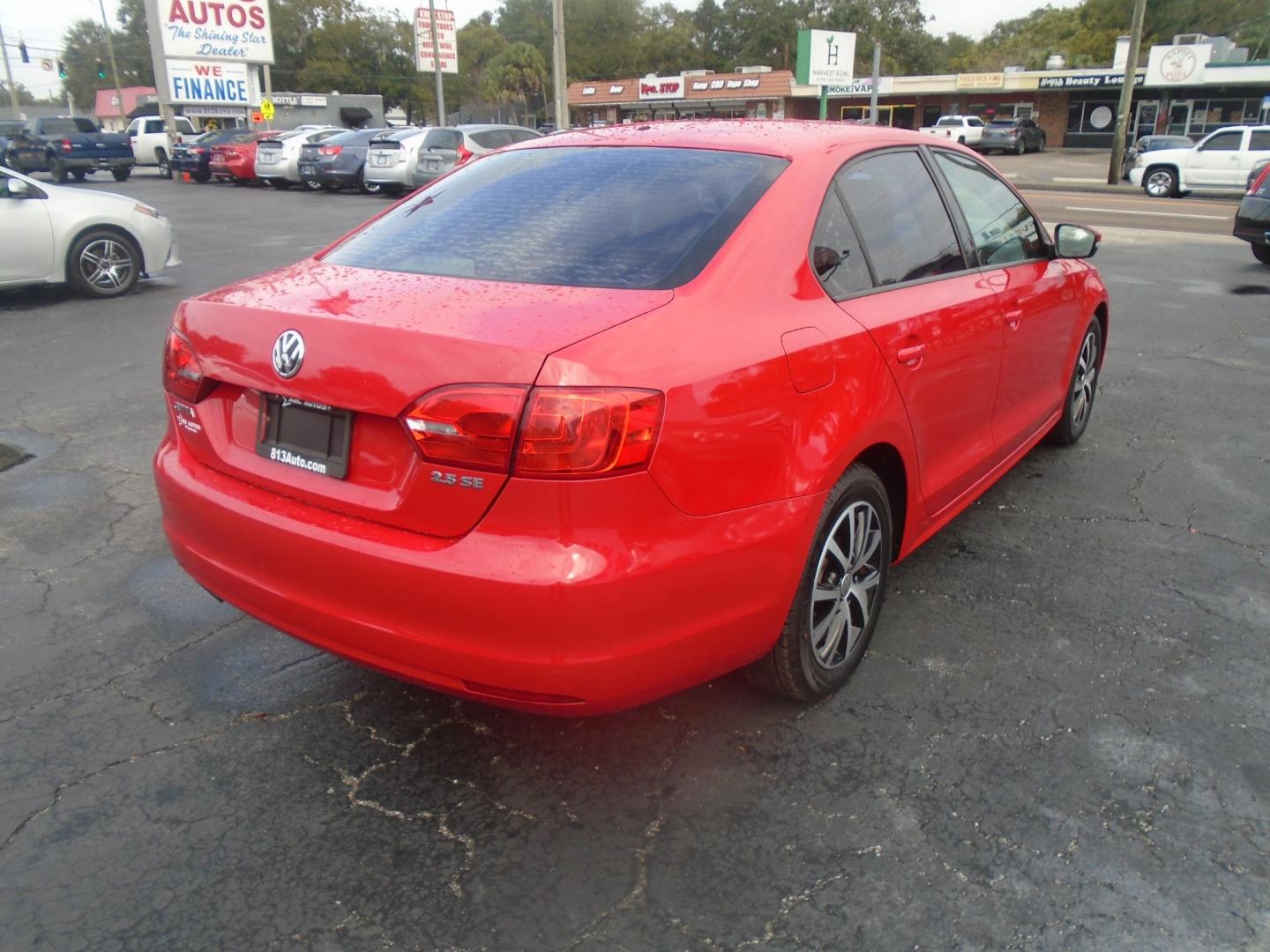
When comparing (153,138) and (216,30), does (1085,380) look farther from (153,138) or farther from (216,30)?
(153,138)

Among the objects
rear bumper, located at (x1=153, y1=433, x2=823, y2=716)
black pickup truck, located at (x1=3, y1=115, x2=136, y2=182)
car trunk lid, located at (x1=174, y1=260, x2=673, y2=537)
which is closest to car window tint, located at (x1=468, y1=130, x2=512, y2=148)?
black pickup truck, located at (x1=3, y1=115, x2=136, y2=182)

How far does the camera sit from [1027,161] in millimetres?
45906

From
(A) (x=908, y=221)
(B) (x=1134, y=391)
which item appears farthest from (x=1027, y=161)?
(A) (x=908, y=221)

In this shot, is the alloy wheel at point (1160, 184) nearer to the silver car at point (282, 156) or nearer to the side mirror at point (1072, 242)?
the silver car at point (282, 156)

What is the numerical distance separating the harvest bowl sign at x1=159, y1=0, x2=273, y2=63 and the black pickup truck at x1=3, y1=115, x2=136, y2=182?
419cm

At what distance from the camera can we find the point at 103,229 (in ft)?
33.0

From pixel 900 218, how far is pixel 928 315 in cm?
40

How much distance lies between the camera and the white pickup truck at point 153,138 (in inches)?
1467

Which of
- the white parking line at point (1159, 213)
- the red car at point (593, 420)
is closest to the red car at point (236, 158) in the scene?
the white parking line at point (1159, 213)

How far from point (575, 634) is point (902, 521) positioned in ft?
5.03

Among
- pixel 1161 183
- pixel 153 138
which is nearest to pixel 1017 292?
pixel 1161 183

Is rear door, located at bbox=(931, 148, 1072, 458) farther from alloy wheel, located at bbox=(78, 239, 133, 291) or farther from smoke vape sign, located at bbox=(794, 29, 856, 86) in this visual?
smoke vape sign, located at bbox=(794, 29, 856, 86)

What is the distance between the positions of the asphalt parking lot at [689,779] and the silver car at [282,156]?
23.9m

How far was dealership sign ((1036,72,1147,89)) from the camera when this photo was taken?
5247 cm
